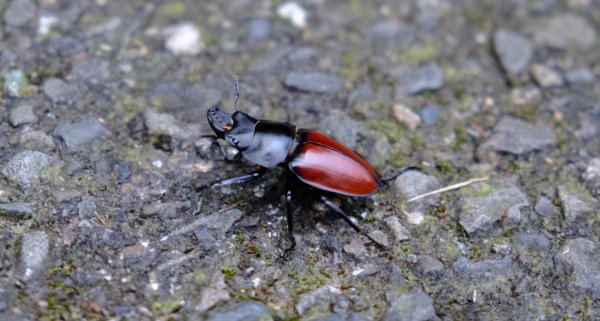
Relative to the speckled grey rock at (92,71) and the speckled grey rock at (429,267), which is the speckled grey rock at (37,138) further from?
the speckled grey rock at (429,267)

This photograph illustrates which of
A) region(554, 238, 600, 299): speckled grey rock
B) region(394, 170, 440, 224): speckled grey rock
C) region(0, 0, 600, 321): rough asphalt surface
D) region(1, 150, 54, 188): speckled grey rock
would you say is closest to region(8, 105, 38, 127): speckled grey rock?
region(0, 0, 600, 321): rough asphalt surface

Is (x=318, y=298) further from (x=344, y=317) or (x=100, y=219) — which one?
(x=100, y=219)

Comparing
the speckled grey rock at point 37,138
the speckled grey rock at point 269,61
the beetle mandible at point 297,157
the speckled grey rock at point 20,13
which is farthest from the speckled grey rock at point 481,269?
the speckled grey rock at point 20,13

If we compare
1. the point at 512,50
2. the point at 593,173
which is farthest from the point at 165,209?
the point at 512,50

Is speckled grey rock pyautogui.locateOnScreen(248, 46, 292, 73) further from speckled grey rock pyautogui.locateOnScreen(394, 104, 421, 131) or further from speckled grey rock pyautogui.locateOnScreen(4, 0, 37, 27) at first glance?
speckled grey rock pyautogui.locateOnScreen(4, 0, 37, 27)

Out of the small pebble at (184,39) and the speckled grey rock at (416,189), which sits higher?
the small pebble at (184,39)

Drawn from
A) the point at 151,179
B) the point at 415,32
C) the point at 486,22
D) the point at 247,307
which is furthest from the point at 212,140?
the point at 486,22
